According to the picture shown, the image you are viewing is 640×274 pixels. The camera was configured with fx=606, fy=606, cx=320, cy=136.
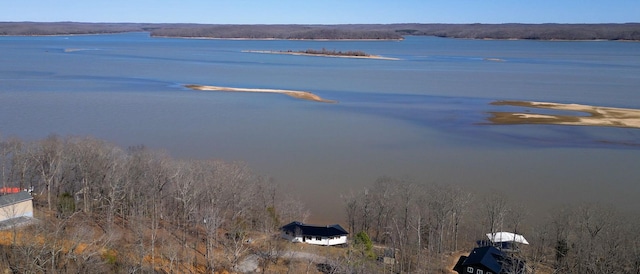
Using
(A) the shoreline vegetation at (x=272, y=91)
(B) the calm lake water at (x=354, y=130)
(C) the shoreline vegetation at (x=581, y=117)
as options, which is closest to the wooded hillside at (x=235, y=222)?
(B) the calm lake water at (x=354, y=130)

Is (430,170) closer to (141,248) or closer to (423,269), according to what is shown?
(423,269)

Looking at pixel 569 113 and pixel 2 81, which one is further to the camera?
pixel 2 81

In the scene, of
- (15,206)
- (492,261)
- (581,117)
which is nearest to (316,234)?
(492,261)

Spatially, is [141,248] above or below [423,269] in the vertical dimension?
above

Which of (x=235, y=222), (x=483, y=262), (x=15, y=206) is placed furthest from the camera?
(x=235, y=222)

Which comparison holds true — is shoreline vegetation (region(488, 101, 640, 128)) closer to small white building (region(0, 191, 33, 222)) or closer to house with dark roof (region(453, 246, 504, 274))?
house with dark roof (region(453, 246, 504, 274))

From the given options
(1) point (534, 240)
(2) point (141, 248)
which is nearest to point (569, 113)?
(1) point (534, 240)

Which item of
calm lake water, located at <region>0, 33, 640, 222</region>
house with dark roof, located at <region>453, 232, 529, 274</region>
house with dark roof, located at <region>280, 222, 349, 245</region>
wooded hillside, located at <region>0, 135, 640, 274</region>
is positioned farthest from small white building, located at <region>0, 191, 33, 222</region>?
house with dark roof, located at <region>453, 232, 529, 274</region>

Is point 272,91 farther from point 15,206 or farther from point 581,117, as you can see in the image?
point 15,206
